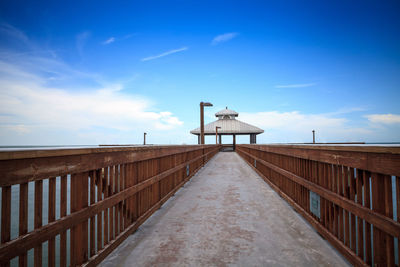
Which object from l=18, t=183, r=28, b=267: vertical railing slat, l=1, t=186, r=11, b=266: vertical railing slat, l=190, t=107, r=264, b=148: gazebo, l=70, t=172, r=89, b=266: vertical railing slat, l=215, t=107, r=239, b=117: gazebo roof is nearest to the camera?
l=1, t=186, r=11, b=266: vertical railing slat

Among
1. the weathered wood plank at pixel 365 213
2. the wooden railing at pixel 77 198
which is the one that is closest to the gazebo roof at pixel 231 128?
the wooden railing at pixel 77 198

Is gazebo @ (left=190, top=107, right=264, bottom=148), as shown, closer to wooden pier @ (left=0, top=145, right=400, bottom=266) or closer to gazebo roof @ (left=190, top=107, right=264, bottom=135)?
gazebo roof @ (left=190, top=107, right=264, bottom=135)

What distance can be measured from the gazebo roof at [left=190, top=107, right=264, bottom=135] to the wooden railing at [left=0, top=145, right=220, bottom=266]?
38.7m

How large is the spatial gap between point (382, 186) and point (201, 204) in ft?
11.6

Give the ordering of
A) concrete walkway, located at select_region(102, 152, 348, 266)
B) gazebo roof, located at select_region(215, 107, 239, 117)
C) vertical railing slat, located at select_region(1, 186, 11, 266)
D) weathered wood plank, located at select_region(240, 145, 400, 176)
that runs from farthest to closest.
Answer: gazebo roof, located at select_region(215, 107, 239, 117) → concrete walkway, located at select_region(102, 152, 348, 266) → weathered wood plank, located at select_region(240, 145, 400, 176) → vertical railing slat, located at select_region(1, 186, 11, 266)

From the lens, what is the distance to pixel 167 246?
10.7 ft

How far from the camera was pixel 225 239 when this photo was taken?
11.2 feet

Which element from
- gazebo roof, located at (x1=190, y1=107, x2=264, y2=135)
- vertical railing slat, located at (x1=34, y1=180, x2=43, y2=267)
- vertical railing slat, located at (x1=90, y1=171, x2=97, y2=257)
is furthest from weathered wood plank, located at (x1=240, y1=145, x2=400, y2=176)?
gazebo roof, located at (x1=190, y1=107, x2=264, y2=135)

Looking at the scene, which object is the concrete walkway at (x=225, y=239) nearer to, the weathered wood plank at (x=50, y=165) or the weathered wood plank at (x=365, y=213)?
the weathered wood plank at (x=365, y=213)

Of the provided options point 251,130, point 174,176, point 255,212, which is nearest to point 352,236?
point 255,212

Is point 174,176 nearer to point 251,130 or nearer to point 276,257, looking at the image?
point 276,257

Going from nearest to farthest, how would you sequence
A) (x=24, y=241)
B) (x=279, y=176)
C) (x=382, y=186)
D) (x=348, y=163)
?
(x=24, y=241)
(x=382, y=186)
(x=348, y=163)
(x=279, y=176)

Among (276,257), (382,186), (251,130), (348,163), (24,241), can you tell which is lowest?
(276,257)

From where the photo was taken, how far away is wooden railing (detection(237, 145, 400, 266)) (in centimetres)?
225
